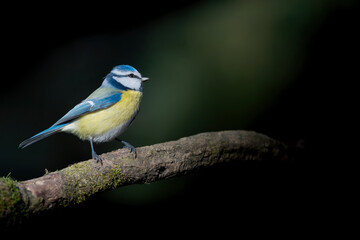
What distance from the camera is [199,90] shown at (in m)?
2.95

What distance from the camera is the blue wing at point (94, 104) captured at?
1.41m

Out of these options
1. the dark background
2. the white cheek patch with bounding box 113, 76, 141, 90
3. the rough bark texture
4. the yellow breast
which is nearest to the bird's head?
the white cheek patch with bounding box 113, 76, 141, 90

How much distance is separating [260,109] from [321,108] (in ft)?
1.88

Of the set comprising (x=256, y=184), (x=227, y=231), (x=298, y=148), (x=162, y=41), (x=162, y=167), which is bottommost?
(x=227, y=231)

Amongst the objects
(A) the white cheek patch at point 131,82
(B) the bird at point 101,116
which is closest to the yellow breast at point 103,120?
(B) the bird at point 101,116

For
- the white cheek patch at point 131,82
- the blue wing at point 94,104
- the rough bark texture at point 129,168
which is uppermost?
the white cheek patch at point 131,82

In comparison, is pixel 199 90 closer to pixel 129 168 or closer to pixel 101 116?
pixel 101 116

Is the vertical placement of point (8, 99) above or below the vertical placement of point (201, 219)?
above

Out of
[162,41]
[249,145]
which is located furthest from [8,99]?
[249,145]

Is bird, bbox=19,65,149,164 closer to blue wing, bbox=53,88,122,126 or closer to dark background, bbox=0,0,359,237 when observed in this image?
blue wing, bbox=53,88,122,126

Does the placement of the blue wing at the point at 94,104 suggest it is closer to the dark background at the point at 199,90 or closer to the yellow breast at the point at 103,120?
the yellow breast at the point at 103,120

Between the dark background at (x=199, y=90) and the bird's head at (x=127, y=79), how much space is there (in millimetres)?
948

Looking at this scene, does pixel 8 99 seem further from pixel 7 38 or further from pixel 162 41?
pixel 162 41

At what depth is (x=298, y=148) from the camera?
1.99 meters
